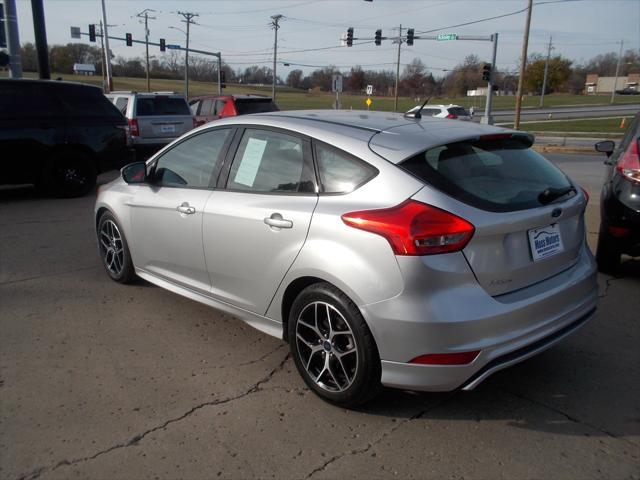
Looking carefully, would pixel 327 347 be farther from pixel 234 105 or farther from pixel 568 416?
Answer: pixel 234 105

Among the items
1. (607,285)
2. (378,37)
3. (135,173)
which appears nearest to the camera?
(135,173)

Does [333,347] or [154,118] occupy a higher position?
[154,118]

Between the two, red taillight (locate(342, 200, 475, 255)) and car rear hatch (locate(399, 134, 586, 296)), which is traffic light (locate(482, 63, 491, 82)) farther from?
red taillight (locate(342, 200, 475, 255))

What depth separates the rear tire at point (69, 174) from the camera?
9023 millimetres

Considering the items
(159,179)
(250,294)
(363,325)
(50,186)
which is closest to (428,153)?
(363,325)

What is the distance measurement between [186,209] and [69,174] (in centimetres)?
626

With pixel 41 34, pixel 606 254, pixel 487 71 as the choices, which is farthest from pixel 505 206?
pixel 487 71

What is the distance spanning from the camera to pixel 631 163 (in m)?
4.96

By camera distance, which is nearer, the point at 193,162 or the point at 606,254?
the point at 193,162

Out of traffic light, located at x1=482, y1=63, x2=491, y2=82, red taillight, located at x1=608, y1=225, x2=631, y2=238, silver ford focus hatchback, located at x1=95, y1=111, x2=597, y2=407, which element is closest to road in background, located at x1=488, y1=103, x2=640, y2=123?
traffic light, located at x1=482, y1=63, x2=491, y2=82

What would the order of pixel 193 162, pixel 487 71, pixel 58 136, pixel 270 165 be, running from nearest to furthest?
pixel 270 165, pixel 193 162, pixel 58 136, pixel 487 71

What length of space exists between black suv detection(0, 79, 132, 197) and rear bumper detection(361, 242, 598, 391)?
7.74 meters

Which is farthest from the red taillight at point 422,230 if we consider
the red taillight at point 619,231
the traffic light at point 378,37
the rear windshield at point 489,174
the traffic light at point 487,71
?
the traffic light at point 378,37

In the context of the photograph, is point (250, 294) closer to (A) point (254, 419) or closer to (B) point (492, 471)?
(A) point (254, 419)
